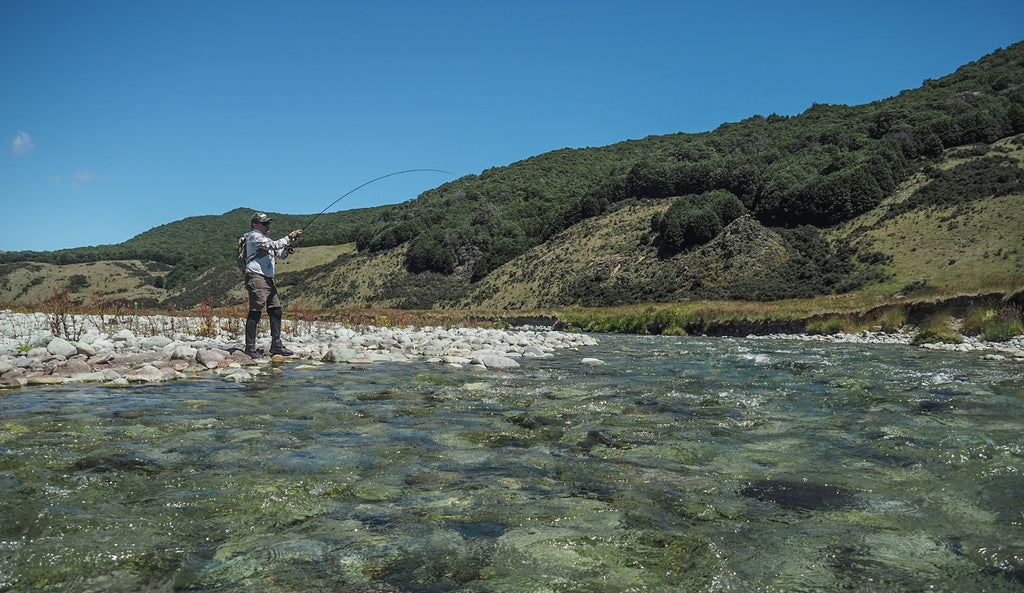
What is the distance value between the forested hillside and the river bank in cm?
3235

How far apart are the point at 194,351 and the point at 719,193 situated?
57.8m

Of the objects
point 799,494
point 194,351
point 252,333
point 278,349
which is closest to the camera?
point 799,494

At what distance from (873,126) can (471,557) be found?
78.8 m

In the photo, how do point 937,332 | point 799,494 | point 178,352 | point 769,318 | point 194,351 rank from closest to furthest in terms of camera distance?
1. point 799,494
2. point 178,352
3. point 194,351
4. point 937,332
5. point 769,318

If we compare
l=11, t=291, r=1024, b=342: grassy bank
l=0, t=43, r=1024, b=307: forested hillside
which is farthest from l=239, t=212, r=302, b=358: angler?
l=0, t=43, r=1024, b=307: forested hillside

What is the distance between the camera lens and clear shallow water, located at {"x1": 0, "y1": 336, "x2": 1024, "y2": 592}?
95.9 inches

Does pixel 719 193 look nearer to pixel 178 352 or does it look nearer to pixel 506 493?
pixel 178 352

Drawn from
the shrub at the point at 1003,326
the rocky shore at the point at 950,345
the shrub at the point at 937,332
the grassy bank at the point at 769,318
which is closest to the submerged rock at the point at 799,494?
the rocky shore at the point at 950,345

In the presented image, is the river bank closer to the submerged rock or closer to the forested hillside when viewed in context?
the submerged rock

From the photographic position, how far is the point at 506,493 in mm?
3594

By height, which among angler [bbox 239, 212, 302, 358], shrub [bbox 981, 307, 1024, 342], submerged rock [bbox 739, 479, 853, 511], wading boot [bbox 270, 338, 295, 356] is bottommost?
shrub [bbox 981, 307, 1024, 342]

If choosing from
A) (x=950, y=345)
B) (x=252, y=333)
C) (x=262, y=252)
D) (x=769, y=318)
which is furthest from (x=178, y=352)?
(x=769, y=318)

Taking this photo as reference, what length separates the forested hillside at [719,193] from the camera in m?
48.2

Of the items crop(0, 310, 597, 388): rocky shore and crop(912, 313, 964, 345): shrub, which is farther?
crop(912, 313, 964, 345): shrub
